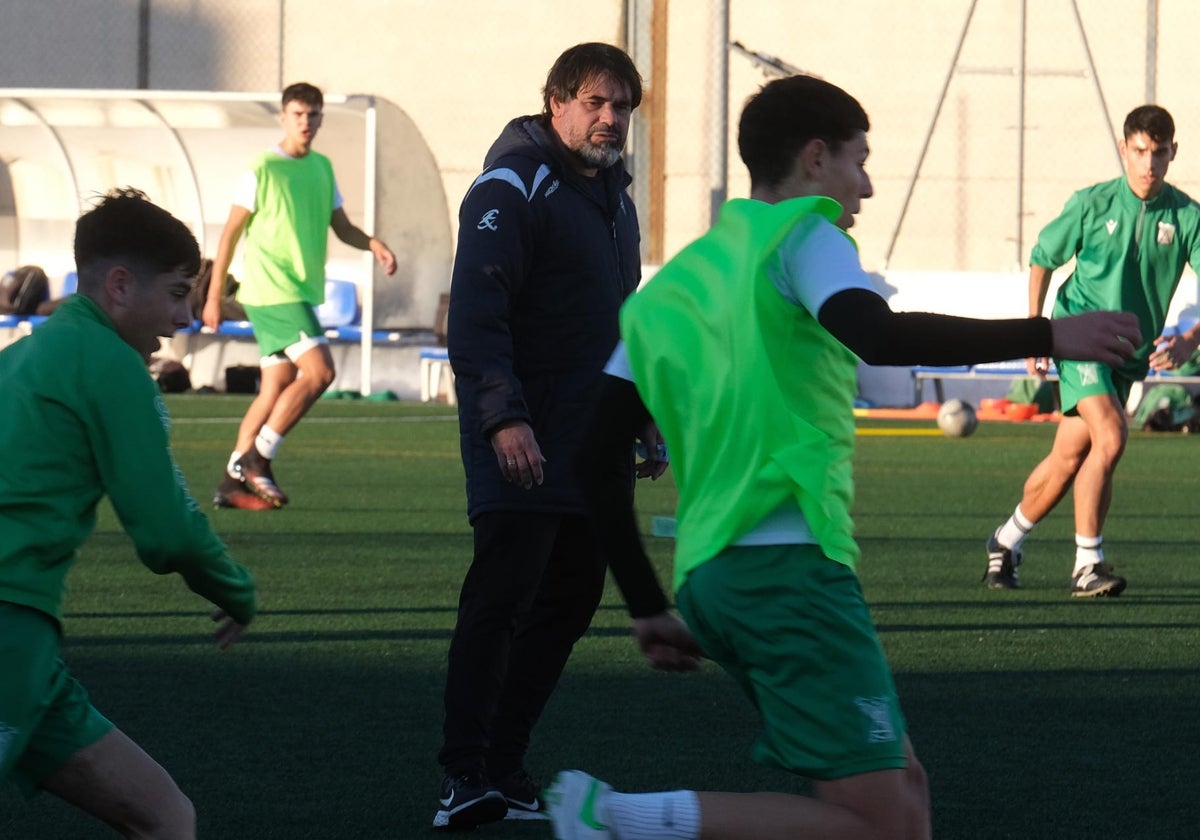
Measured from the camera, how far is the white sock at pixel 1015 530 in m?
8.40

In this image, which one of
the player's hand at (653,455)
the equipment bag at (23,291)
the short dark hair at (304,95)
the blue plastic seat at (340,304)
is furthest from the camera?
the blue plastic seat at (340,304)

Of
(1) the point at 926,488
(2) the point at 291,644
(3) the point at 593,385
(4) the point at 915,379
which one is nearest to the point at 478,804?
(3) the point at 593,385

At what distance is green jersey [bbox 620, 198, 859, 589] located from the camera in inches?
127

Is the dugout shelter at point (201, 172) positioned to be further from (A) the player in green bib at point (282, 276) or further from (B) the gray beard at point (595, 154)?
(B) the gray beard at point (595, 154)

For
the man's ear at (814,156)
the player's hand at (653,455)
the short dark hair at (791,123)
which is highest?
the short dark hair at (791,123)

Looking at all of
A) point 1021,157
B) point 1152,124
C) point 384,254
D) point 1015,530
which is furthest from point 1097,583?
point 1021,157

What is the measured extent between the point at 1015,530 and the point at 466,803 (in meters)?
4.38

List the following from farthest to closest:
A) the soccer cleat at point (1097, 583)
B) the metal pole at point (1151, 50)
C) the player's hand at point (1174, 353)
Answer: the metal pole at point (1151, 50) → the soccer cleat at point (1097, 583) → the player's hand at point (1174, 353)

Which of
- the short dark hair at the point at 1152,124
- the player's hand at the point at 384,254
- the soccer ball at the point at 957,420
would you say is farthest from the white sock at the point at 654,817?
the soccer ball at the point at 957,420

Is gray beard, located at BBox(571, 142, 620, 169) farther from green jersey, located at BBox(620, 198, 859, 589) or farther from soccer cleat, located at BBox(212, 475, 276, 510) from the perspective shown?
soccer cleat, located at BBox(212, 475, 276, 510)

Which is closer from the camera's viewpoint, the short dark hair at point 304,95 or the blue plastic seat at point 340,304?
the short dark hair at point 304,95

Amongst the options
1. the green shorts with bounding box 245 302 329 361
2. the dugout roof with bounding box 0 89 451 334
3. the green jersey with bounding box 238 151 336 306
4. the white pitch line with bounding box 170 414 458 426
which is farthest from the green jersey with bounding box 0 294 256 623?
the dugout roof with bounding box 0 89 451 334

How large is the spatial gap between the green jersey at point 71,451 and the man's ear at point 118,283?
49mm

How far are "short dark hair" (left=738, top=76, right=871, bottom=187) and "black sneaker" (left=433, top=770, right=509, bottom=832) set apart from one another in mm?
1673
